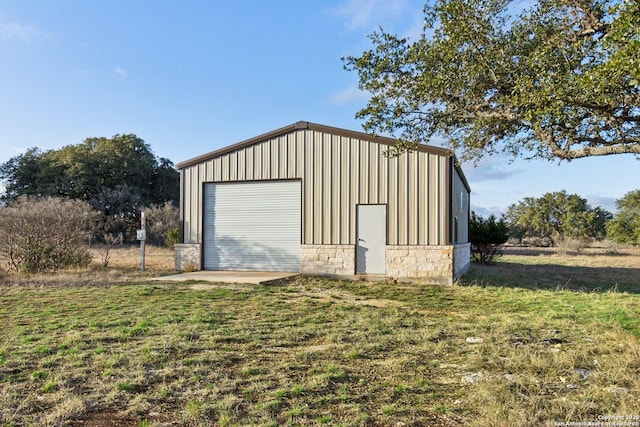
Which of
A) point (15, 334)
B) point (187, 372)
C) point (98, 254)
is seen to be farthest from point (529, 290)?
point (98, 254)

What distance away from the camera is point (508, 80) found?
6.05 meters

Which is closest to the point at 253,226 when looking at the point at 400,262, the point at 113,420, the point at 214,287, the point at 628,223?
the point at 214,287

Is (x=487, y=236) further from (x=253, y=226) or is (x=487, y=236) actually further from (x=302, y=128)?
Result: (x=253, y=226)

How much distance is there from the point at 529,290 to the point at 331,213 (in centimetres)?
545

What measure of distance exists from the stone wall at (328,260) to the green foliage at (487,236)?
8.60 meters

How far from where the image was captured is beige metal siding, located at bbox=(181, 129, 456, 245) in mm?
11461

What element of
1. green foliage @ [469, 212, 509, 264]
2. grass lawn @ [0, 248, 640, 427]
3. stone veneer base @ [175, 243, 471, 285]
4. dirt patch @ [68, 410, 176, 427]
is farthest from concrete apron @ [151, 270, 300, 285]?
green foliage @ [469, 212, 509, 264]

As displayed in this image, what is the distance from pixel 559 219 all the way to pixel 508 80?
32726 mm

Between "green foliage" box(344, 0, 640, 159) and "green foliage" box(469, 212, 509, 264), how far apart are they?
37.1ft

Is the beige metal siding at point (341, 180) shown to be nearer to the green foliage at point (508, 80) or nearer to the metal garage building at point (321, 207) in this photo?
the metal garage building at point (321, 207)

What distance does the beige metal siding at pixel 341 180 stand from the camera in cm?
1146

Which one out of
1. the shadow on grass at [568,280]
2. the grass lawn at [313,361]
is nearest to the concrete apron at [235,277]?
the grass lawn at [313,361]

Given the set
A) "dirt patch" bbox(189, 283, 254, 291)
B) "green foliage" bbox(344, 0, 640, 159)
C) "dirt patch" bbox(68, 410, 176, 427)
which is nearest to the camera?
"dirt patch" bbox(68, 410, 176, 427)

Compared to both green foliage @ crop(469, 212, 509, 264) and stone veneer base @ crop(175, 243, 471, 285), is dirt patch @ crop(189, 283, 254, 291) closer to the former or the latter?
stone veneer base @ crop(175, 243, 471, 285)
